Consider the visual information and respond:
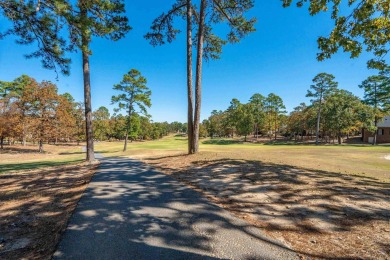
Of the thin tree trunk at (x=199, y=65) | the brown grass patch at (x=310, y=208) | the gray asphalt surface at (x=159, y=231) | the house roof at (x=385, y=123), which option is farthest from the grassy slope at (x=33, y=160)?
the house roof at (x=385, y=123)

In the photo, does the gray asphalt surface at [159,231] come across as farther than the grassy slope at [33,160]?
No

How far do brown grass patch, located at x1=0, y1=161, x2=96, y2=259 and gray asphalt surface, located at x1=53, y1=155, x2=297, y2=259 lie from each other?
270 millimetres

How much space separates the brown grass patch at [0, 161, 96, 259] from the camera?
3156mm

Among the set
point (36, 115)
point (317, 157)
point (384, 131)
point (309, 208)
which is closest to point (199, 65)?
point (309, 208)

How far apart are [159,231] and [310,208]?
3.29 metres

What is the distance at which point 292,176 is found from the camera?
6.92 metres

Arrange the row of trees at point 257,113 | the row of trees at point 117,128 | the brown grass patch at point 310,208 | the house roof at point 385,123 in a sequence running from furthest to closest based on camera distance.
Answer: the row of trees at point 117,128
the row of trees at point 257,113
the house roof at point 385,123
the brown grass patch at point 310,208

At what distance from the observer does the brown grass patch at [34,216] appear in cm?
316

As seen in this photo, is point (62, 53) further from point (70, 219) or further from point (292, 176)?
point (292, 176)

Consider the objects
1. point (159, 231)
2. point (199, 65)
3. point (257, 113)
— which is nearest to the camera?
point (159, 231)

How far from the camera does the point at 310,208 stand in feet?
14.6

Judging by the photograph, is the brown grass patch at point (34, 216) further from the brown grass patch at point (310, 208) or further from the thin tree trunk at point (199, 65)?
the thin tree trunk at point (199, 65)

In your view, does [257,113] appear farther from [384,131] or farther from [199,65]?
[199,65]

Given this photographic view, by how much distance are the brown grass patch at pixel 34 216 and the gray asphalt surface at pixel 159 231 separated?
27 centimetres
